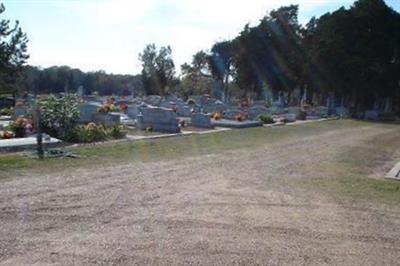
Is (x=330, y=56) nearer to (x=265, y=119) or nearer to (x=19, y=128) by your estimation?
(x=265, y=119)

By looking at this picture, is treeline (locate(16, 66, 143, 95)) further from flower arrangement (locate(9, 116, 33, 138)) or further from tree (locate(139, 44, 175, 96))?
flower arrangement (locate(9, 116, 33, 138))

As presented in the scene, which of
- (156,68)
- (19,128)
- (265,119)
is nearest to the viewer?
(19,128)

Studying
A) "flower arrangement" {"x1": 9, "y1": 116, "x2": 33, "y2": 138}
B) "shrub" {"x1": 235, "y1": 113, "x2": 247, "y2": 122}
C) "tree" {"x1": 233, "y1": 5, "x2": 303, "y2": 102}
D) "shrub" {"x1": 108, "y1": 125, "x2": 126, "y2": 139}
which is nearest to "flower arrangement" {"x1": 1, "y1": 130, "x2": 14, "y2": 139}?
"flower arrangement" {"x1": 9, "y1": 116, "x2": 33, "y2": 138}

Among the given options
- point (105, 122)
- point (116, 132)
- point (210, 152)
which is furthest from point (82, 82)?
point (210, 152)

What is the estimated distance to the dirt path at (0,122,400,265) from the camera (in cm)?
505

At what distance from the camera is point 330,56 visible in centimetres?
4581

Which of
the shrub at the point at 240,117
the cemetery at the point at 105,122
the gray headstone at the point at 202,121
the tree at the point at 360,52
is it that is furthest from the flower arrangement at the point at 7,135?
the tree at the point at 360,52

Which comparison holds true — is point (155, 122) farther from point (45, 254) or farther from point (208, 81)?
point (208, 81)

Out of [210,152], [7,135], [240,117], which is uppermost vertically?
[7,135]

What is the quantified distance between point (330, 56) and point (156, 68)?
25197 mm

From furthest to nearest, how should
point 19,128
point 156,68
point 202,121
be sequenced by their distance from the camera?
point 156,68 < point 202,121 < point 19,128

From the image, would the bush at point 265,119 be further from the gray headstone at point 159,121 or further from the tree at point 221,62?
the tree at point 221,62

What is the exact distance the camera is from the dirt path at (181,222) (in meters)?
5.05

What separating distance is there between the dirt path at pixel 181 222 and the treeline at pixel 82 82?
59.4 metres
